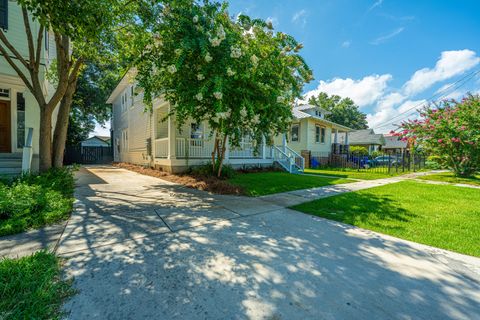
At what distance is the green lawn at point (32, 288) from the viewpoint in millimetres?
1570

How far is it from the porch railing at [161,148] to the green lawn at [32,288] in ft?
28.5

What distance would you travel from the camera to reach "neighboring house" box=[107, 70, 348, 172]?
1009 cm

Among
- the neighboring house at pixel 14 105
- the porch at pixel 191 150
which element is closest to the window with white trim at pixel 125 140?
the porch at pixel 191 150

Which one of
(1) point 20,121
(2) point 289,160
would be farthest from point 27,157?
(2) point 289,160

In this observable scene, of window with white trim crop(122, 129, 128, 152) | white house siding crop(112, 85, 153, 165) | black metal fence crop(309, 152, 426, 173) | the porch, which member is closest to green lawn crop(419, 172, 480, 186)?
black metal fence crop(309, 152, 426, 173)

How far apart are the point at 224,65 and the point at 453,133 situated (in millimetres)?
11556

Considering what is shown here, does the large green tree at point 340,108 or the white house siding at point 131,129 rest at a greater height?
the large green tree at point 340,108

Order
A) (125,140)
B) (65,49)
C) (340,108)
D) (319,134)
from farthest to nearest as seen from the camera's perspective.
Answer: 1. (340,108)
2. (319,134)
3. (125,140)
4. (65,49)

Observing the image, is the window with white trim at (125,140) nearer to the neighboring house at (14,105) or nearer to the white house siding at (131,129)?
the white house siding at (131,129)

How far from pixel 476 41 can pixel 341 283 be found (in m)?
19.5

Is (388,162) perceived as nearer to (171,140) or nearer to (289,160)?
(289,160)

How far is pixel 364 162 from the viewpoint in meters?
17.4

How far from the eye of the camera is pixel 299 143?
18234 millimetres

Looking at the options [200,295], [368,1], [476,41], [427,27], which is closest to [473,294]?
[200,295]
